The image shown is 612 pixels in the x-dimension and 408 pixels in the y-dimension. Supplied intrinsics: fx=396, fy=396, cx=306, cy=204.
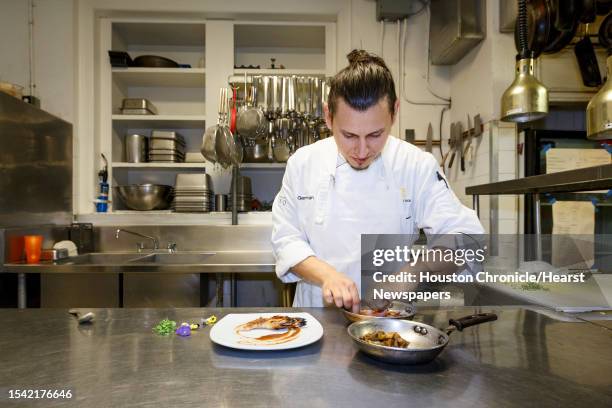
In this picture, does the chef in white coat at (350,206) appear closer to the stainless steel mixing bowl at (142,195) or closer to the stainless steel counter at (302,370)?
the stainless steel counter at (302,370)

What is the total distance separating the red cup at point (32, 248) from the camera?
91.9 inches

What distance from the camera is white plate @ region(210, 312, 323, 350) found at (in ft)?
2.74

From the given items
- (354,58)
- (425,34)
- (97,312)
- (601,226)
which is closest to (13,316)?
(97,312)

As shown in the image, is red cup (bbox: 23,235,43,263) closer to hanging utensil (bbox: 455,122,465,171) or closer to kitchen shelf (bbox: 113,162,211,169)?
kitchen shelf (bbox: 113,162,211,169)

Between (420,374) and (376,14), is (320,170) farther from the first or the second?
(376,14)

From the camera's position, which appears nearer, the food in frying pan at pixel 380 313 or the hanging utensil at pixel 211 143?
the food in frying pan at pixel 380 313

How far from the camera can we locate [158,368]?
2.53 feet

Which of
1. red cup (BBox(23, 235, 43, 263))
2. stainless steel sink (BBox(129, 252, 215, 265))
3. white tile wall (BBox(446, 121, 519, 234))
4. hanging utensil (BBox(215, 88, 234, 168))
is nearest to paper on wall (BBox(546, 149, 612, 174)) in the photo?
white tile wall (BBox(446, 121, 519, 234))

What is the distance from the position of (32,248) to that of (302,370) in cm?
226

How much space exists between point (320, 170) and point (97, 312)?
36.3 inches

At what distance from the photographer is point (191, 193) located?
116 inches

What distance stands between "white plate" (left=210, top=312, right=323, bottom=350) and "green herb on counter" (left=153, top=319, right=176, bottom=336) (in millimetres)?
118

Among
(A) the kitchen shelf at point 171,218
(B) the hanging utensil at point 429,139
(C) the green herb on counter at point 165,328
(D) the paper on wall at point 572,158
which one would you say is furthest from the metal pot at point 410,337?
(B) the hanging utensil at point 429,139

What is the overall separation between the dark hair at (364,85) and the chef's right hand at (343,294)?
20.9 inches
